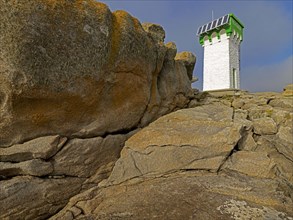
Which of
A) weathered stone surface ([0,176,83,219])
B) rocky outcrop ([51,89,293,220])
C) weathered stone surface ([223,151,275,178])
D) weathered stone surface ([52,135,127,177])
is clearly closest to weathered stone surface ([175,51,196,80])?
rocky outcrop ([51,89,293,220])

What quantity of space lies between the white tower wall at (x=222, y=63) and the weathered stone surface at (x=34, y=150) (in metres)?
24.7

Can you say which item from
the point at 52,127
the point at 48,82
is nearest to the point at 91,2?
the point at 48,82

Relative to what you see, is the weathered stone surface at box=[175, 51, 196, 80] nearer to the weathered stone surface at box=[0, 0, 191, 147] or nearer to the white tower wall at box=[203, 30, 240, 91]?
the weathered stone surface at box=[0, 0, 191, 147]

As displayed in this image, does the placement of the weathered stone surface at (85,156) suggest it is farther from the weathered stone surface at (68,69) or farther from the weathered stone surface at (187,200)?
the weathered stone surface at (187,200)

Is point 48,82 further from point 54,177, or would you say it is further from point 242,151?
point 242,151

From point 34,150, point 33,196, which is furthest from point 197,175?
point 34,150

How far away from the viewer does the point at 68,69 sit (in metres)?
5.04

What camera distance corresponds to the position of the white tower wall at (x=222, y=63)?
26531 mm

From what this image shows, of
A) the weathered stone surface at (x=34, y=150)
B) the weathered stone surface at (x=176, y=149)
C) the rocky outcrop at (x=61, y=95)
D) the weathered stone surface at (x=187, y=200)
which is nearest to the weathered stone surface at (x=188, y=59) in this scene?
the rocky outcrop at (x=61, y=95)

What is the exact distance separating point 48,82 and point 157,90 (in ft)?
14.8

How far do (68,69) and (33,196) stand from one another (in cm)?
321

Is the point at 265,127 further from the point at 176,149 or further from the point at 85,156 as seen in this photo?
the point at 85,156

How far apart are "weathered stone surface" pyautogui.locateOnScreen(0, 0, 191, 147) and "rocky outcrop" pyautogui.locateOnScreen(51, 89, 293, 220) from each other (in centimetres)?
152

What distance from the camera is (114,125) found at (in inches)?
258
